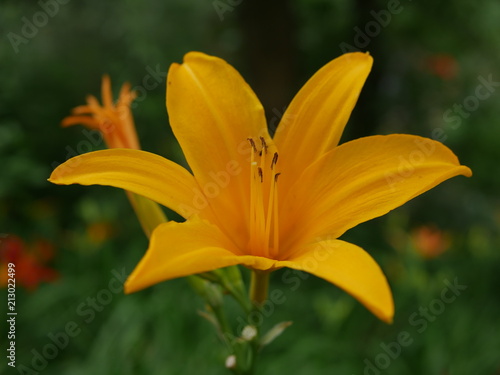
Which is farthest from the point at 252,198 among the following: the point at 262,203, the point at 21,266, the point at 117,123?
the point at 21,266

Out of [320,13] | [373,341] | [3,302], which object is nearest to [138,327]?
[3,302]

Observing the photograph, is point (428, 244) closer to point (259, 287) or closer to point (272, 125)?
point (272, 125)

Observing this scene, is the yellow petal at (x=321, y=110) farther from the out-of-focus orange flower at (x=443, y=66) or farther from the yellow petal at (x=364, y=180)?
the out-of-focus orange flower at (x=443, y=66)

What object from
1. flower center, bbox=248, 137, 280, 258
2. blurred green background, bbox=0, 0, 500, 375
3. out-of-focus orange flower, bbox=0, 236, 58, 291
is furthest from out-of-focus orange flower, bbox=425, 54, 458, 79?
flower center, bbox=248, 137, 280, 258

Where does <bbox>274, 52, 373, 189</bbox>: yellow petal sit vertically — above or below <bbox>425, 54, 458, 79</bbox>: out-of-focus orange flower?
above

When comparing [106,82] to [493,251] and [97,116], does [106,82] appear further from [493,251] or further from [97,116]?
[493,251]

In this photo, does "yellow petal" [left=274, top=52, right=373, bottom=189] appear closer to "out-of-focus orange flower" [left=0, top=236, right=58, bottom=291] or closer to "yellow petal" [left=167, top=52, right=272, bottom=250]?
"yellow petal" [left=167, top=52, right=272, bottom=250]
